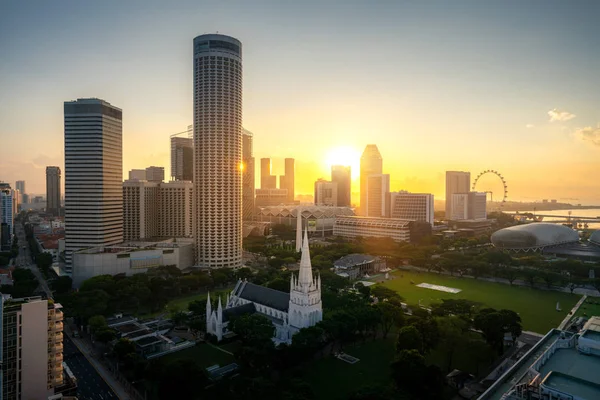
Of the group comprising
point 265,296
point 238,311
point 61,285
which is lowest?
point 61,285

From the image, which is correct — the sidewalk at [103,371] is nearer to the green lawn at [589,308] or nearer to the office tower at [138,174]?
the green lawn at [589,308]

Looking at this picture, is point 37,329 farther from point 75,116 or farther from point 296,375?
point 75,116

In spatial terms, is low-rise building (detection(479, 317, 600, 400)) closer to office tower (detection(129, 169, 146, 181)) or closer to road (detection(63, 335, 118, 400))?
road (detection(63, 335, 118, 400))

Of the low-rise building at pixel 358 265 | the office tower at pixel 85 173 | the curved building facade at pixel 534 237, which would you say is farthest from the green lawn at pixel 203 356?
the curved building facade at pixel 534 237

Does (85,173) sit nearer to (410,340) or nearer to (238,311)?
(238,311)

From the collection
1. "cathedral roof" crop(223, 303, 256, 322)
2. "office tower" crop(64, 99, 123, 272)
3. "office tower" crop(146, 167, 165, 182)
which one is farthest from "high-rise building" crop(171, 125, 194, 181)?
"cathedral roof" crop(223, 303, 256, 322)

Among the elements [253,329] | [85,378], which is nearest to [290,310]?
[253,329]

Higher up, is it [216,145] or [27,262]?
[216,145]

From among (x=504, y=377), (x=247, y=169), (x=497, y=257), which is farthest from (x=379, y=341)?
(x=247, y=169)
